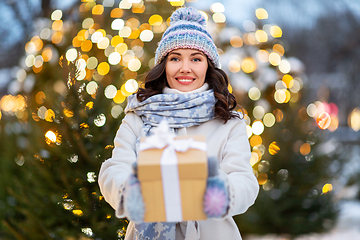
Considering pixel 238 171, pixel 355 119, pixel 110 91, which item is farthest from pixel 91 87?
pixel 355 119

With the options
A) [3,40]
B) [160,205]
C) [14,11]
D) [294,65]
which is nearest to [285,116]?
[294,65]

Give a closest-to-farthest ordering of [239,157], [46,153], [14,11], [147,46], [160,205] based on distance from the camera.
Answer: [160,205] < [239,157] < [46,153] < [147,46] < [14,11]

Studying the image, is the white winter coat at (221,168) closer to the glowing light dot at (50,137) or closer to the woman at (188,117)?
the woman at (188,117)

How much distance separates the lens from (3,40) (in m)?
6.11

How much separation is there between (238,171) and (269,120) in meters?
2.26

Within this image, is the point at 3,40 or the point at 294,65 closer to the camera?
the point at 294,65

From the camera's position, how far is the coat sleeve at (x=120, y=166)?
1291 mm

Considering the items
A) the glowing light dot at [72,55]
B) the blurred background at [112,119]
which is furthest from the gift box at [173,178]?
the glowing light dot at [72,55]

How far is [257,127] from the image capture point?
Answer: 3.42m

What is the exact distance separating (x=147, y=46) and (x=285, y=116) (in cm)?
183

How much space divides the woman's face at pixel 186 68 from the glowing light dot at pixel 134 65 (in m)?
0.86

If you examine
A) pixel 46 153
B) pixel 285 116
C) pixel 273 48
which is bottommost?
pixel 46 153

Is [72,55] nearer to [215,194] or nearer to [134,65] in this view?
[134,65]

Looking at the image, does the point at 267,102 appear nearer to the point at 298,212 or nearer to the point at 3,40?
the point at 298,212
